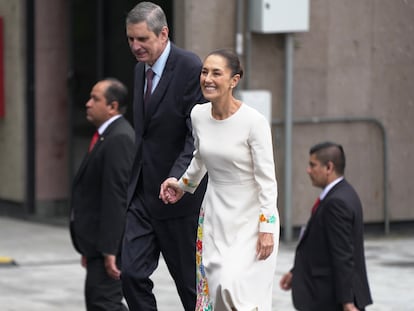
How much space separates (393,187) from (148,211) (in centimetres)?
706

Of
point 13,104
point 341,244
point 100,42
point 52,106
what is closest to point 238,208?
point 341,244

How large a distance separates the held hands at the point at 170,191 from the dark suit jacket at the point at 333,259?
51.4 inches

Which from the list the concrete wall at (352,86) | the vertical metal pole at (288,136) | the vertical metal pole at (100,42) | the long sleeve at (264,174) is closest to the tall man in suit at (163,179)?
the long sleeve at (264,174)

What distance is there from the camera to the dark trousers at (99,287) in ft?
25.3

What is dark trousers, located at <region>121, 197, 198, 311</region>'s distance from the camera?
21.6 feet

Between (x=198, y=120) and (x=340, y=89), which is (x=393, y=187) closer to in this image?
(x=340, y=89)

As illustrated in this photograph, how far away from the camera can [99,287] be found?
7.70m

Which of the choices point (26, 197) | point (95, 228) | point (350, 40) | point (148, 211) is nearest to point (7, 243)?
point (26, 197)

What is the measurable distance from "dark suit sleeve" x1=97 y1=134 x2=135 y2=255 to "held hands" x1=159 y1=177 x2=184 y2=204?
1.38m

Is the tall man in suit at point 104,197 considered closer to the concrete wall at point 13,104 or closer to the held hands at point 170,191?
the held hands at point 170,191

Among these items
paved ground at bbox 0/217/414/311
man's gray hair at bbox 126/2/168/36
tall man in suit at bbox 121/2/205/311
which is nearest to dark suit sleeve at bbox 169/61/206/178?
tall man in suit at bbox 121/2/205/311

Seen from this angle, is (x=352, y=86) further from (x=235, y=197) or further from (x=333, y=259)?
(x=235, y=197)

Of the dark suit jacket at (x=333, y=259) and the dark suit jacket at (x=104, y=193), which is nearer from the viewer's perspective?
the dark suit jacket at (x=333, y=259)

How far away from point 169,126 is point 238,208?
885 mm
